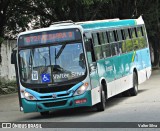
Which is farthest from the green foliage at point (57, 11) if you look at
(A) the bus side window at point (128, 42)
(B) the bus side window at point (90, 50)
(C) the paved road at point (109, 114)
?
(B) the bus side window at point (90, 50)

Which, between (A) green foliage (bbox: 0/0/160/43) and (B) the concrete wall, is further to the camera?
(B) the concrete wall

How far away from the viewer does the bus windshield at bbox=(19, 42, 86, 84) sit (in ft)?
47.9

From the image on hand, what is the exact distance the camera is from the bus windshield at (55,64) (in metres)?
14.6

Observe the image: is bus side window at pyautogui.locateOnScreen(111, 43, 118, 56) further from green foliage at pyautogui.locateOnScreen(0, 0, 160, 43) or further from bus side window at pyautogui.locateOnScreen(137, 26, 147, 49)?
green foliage at pyautogui.locateOnScreen(0, 0, 160, 43)

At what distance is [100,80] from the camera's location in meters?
15.8

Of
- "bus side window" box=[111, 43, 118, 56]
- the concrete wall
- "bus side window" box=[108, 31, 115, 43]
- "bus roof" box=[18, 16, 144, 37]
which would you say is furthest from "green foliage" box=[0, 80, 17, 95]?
"bus side window" box=[108, 31, 115, 43]

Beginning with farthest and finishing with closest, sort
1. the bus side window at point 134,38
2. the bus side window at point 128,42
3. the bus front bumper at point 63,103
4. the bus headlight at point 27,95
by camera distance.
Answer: the bus side window at point 134,38 < the bus side window at point 128,42 < the bus headlight at point 27,95 < the bus front bumper at point 63,103

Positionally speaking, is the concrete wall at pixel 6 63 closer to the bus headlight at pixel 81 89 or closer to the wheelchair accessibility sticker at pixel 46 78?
the wheelchair accessibility sticker at pixel 46 78

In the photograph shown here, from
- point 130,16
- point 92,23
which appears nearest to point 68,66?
point 92,23

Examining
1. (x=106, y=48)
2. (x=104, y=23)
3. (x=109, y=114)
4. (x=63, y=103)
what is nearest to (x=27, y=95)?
(x=63, y=103)

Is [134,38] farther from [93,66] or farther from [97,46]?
[93,66]

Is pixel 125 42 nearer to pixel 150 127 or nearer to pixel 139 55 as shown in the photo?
pixel 139 55

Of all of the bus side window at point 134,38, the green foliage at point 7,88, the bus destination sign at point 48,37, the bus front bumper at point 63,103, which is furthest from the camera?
the green foliage at point 7,88

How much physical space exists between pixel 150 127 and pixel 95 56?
5.30 metres
